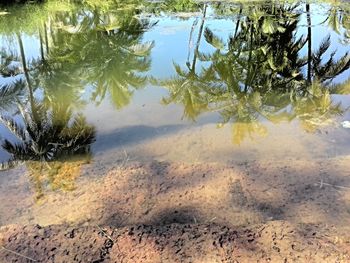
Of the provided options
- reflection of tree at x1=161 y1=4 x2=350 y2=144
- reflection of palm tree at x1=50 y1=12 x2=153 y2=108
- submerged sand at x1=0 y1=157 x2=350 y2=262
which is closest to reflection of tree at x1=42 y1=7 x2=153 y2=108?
reflection of palm tree at x1=50 y1=12 x2=153 y2=108

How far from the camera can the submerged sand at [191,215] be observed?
3.58 meters

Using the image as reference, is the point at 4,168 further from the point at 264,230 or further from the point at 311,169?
the point at 311,169

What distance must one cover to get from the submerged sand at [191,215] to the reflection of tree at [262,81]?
5.79ft

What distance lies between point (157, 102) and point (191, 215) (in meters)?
4.39

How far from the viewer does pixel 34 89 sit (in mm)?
9289

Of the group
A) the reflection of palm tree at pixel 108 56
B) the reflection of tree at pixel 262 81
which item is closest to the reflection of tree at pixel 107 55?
A: the reflection of palm tree at pixel 108 56

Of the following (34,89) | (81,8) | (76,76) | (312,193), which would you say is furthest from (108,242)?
(81,8)

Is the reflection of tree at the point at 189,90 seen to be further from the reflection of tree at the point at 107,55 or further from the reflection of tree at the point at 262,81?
the reflection of tree at the point at 107,55

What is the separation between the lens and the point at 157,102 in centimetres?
838

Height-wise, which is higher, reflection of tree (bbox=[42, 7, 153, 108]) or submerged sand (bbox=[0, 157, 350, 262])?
submerged sand (bbox=[0, 157, 350, 262])

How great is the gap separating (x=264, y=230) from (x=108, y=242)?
1.49 metres

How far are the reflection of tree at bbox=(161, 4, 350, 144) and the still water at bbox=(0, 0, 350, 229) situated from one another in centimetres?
4

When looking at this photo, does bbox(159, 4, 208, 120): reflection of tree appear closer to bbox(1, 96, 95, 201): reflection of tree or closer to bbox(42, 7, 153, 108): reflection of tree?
bbox(42, 7, 153, 108): reflection of tree

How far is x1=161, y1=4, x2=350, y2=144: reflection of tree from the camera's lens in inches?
300
